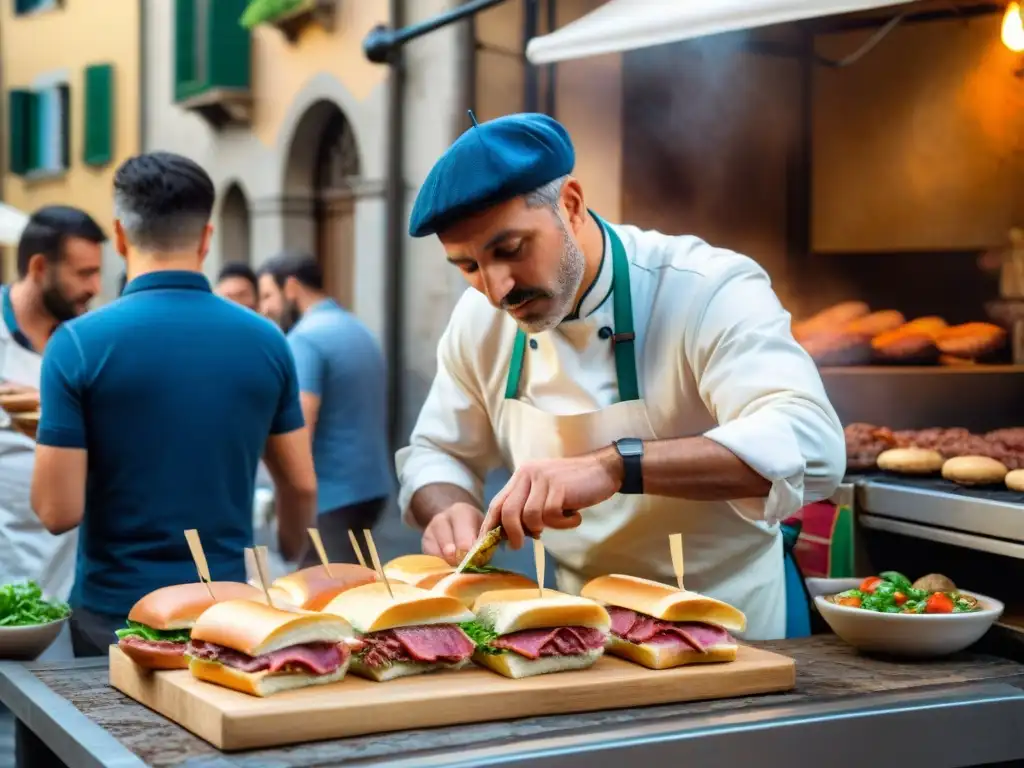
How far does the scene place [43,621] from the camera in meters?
2.70

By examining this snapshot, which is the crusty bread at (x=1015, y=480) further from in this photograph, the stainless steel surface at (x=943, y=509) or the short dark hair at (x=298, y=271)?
the short dark hair at (x=298, y=271)

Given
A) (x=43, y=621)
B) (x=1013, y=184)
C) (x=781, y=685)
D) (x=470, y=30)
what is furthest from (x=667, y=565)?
(x=470, y=30)

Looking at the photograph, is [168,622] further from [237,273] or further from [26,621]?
[237,273]

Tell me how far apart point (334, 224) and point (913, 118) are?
673 centimetres

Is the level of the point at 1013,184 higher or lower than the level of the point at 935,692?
higher

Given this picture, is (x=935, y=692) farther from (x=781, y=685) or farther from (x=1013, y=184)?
(x=1013, y=184)

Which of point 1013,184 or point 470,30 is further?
point 470,30

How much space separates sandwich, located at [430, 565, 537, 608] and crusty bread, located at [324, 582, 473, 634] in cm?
14

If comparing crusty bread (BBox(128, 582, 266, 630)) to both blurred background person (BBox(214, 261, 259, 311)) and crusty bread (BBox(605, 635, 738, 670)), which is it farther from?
blurred background person (BBox(214, 261, 259, 311))

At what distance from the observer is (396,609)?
82.8 inches

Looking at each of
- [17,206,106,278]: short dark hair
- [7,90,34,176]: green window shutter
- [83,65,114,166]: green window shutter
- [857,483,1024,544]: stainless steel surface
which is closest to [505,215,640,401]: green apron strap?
[857,483,1024,544]: stainless steel surface

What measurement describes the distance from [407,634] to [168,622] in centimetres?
41

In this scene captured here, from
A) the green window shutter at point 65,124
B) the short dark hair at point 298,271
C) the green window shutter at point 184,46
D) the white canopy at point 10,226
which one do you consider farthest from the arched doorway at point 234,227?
the short dark hair at point 298,271

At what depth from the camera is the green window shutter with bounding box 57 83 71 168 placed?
55.7ft
